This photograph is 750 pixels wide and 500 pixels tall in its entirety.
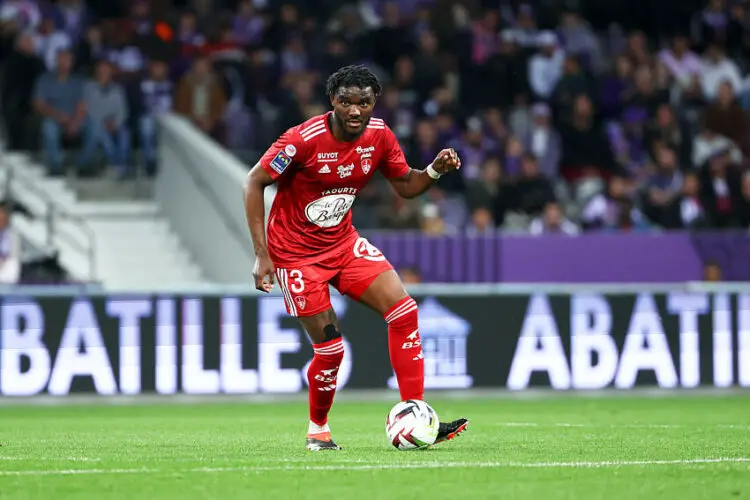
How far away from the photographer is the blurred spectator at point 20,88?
19.4m

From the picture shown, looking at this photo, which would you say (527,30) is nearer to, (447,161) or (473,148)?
(473,148)

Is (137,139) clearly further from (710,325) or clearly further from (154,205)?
(710,325)

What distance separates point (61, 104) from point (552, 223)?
6.39 m

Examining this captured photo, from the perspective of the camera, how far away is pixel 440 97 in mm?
20594

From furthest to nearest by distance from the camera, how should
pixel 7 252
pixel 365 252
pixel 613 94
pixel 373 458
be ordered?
pixel 613 94 → pixel 7 252 → pixel 365 252 → pixel 373 458

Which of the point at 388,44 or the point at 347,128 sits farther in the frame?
the point at 388,44

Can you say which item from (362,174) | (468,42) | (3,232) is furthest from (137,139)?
(362,174)

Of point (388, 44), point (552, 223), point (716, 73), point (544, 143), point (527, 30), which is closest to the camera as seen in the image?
point (552, 223)

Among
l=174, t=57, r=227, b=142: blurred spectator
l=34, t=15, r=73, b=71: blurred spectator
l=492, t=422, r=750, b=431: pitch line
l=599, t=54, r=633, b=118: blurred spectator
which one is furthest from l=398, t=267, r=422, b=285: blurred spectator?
l=34, t=15, r=73, b=71: blurred spectator

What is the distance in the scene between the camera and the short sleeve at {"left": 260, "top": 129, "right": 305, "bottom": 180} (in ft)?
28.0

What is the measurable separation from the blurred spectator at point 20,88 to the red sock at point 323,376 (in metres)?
11.7

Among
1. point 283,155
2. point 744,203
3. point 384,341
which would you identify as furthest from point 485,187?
point 283,155

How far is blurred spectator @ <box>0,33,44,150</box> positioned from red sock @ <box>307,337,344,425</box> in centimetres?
1169

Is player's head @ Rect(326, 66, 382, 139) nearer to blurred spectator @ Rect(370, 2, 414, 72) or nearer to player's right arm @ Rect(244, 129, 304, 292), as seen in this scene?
player's right arm @ Rect(244, 129, 304, 292)
